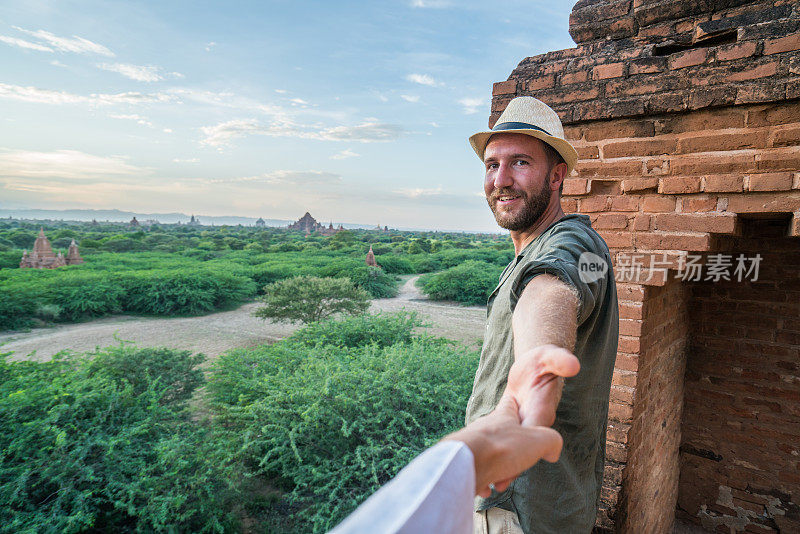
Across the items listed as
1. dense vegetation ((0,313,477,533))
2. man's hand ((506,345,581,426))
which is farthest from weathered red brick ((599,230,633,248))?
dense vegetation ((0,313,477,533))

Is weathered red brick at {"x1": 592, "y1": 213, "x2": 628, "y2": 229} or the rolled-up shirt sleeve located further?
weathered red brick at {"x1": 592, "y1": 213, "x2": 628, "y2": 229}

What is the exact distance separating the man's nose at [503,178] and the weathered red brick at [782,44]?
4.63ft

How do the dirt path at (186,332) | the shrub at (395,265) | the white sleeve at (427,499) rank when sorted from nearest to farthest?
the white sleeve at (427,499) → the dirt path at (186,332) → the shrub at (395,265)

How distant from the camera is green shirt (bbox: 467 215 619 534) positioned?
3.78ft

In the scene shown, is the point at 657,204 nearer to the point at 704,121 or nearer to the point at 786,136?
the point at 704,121

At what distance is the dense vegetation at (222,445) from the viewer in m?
3.10

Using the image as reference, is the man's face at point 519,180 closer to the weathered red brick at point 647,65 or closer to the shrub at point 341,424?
the weathered red brick at point 647,65

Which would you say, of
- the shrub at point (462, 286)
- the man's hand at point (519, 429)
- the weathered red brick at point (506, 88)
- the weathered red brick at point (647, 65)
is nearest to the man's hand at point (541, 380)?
the man's hand at point (519, 429)

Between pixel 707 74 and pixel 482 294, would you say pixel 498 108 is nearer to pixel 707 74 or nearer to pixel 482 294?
pixel 707 74

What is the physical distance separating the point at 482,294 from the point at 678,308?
14.4 metres

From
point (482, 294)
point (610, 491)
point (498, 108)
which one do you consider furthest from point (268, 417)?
point (482, 294)

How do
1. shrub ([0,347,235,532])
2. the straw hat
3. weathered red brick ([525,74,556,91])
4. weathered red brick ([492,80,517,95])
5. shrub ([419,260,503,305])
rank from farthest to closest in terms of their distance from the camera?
shrub ([419,260,503,305]), shrub ([0,347,235,532]), weathered red brick ([492,80,517,95]), weathered red brick ([525,74,556,91]), the straw hat

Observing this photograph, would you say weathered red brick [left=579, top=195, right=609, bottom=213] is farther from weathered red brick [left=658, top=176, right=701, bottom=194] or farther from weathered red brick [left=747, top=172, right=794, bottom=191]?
weathered red brick [left=747, top=172, right=794, bottom=191]

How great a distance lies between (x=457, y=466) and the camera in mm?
537
